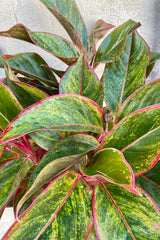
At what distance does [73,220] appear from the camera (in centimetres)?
34

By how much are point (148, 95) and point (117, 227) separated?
0.85ft

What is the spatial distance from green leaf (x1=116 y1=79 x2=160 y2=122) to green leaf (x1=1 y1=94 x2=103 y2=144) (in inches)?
4.2

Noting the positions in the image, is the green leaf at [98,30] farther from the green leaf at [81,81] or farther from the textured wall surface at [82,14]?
the green leaf at [81,81]

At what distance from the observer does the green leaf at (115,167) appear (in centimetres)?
29

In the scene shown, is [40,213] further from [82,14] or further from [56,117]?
[82,14]

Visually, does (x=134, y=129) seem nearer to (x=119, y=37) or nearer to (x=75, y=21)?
(x=119, y=37)

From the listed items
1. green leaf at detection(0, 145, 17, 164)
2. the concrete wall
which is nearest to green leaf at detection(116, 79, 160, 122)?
green leaf at detection(0, 145, 17, 164)

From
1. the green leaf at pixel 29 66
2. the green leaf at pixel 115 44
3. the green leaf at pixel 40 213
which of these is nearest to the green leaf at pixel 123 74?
the green leaf at pixel 115 44

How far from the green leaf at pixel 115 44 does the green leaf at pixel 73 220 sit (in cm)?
33

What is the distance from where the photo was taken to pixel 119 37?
0.53m

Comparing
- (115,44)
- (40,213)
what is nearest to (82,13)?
(115,44)

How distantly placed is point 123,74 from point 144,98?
0.13 m

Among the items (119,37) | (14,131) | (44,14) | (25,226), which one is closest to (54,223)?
(25,226)

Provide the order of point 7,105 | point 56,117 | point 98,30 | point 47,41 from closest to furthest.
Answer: point 56,117
point 7,105
point 47,41
point 98,30
